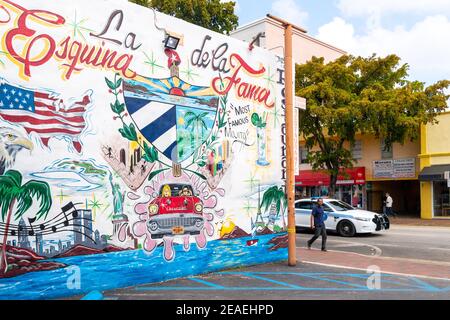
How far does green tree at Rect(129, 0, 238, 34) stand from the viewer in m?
28.5

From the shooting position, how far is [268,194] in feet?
34.8

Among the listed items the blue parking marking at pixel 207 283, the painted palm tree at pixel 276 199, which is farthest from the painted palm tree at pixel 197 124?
the blue parking marking at pixel 207 283

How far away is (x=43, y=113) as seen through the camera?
6.91 meters

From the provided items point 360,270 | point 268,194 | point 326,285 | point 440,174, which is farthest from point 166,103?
point 440,174

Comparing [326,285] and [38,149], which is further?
[326,285]

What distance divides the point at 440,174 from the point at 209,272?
859 inches

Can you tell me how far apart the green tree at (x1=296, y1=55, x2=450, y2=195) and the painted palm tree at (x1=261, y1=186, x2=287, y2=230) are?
15.8m

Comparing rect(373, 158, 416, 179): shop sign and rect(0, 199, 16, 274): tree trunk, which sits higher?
rect(373, 158, 416, 179): shop sign

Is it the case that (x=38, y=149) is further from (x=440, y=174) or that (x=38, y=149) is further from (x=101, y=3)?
(x=440, y=174)

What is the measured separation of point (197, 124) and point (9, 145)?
377 cm

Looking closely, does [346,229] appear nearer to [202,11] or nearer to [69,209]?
[69,209]

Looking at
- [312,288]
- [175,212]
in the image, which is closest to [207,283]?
[175,212]

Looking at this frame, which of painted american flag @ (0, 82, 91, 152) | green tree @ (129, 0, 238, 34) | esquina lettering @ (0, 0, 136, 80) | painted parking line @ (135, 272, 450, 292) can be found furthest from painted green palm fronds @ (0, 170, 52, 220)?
green tree @ (129, 0, 238, 34)

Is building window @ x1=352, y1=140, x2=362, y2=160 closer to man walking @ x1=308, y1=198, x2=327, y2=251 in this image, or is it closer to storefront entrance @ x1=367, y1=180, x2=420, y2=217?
storefront entrance @ x1=367, y1=180, x2=420, y2=217
